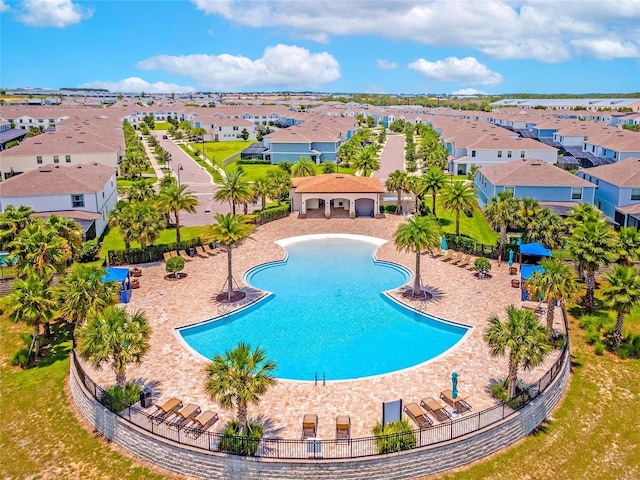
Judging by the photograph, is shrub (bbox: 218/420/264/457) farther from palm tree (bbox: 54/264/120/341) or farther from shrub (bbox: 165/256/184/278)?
shrub (bbox: 165/256/184/278)

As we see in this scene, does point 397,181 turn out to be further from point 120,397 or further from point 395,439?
point 120,397

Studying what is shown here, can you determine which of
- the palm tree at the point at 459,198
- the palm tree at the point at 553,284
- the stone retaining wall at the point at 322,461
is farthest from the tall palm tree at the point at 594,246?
the palm tree at the point at 459,198

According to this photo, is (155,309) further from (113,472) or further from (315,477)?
(315,477)

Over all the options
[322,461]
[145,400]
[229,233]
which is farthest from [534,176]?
[145,400]

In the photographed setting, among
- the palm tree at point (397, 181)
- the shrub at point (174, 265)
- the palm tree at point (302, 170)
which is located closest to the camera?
the shrub at point (174, 265)

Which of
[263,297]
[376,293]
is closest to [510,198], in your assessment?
[376,293]

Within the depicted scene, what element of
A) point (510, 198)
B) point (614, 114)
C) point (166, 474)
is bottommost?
point (166, 474)

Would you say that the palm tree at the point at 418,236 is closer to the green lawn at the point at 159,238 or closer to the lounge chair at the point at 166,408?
the lounge chair at the point at 166,408
